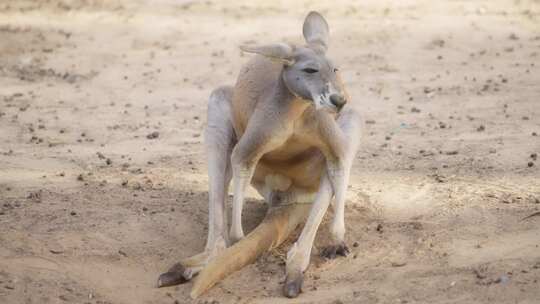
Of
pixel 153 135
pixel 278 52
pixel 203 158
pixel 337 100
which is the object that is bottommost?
pixel 153 135

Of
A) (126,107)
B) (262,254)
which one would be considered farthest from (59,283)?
(126,107)

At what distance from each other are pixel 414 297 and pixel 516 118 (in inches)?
131

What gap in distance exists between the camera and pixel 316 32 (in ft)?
15.4

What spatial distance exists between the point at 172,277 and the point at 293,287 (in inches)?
25.4

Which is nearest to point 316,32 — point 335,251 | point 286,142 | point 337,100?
point 286,142

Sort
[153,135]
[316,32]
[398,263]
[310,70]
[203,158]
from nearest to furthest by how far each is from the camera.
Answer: [310,70], [398,263], [316,32], [203,158], [153,135]

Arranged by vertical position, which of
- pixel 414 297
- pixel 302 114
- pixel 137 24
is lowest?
pixel 137 24

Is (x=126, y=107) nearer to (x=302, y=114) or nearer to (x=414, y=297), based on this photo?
(x=302, y=114)

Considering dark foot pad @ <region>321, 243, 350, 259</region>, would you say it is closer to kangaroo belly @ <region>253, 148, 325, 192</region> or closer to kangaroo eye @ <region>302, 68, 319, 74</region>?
kangaroo belly @ <region>253, 148, 325, 192</region>

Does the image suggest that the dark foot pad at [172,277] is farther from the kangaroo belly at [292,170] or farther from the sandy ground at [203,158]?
the kangaroo belly at [292,170]

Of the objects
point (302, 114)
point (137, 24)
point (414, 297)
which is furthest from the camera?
point (137, 24)

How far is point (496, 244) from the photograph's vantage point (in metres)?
4.37

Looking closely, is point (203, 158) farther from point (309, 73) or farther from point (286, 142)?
point (309, 73)

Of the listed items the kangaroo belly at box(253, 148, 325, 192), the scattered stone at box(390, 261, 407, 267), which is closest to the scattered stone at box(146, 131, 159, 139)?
the kangaroo belly at box(253, 148, 325, 192)
